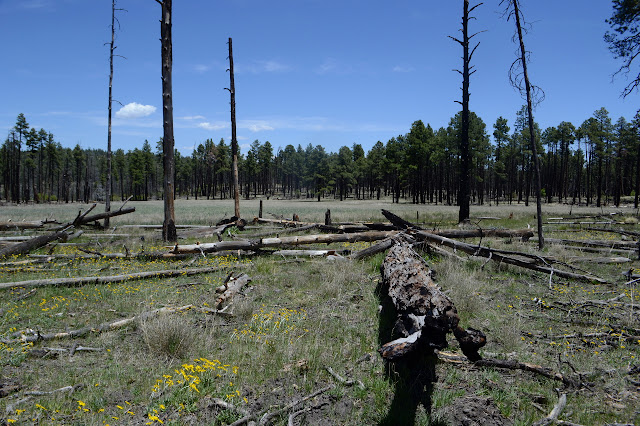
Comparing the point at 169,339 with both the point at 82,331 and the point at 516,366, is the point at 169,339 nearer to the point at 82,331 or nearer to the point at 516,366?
the point at 82,331

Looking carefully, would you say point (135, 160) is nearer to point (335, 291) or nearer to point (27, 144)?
point (27, 144)

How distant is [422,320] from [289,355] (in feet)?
5.94

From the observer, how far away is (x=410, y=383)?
4059 millimetres

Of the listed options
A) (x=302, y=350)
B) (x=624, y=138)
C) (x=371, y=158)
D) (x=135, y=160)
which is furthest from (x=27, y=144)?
(x=624, y=138)

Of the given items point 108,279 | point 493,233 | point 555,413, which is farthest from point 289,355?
point 493,233

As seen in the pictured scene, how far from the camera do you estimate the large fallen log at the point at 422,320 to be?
358 cm

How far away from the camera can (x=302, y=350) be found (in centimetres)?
479

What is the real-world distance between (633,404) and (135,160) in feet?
301

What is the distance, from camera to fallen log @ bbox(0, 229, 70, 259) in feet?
35.1

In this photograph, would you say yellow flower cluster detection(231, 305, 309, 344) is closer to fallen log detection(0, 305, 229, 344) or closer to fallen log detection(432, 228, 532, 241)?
fallen log detection(0, 305, 229, 344)

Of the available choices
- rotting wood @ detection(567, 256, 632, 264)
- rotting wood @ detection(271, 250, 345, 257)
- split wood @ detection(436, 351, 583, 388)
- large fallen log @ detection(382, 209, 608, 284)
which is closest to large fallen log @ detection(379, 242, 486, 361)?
split wood @ detection(436, 351, 583, 388)

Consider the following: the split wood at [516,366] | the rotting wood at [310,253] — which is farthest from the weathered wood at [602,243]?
the split wood at [516,366]

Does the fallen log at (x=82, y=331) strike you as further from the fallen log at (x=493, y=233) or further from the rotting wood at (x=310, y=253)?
the fallen log at (x=493, y=233)

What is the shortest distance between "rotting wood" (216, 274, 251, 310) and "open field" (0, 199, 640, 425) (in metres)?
0.21
